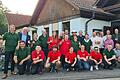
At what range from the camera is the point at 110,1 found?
64.7ft

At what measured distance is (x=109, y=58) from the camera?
12781mm

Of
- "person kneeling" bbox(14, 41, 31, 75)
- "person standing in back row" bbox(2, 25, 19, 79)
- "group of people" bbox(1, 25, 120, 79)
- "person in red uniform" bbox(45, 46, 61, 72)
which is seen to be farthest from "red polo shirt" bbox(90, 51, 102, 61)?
"person standing in back row" bbox(2, 25, 19, 79)

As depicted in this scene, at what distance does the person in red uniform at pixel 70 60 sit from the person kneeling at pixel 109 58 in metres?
1.53

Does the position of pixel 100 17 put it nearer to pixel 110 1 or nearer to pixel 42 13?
pixel 110 1

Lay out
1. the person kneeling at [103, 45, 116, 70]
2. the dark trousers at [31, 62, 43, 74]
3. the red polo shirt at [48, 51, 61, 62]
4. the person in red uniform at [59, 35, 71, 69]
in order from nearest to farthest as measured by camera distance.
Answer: the dark trousers at [31, 62, 43, 74]
the red polo shirt at [48, 51, 61, 62]
the person in red uniform at [59, 35, 71, 69]
the person kneeling at [103, 45, 116, 70]

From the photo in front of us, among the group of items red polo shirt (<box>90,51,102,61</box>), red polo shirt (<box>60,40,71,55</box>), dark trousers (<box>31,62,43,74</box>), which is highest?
red polo shirt (<box>60,40,71,55</box>)

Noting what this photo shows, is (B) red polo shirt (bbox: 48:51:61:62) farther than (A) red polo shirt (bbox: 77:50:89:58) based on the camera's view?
No

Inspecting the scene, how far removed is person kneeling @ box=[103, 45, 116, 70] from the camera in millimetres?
12604

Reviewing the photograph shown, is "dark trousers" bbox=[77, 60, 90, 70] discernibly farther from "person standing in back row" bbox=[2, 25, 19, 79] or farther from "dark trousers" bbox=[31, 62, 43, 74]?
"person standing in back row" bbox=[2, 25, 19, 79]

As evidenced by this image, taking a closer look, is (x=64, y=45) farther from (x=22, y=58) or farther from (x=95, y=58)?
(x=22, y=58)

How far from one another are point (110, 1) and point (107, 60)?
8.08 meters

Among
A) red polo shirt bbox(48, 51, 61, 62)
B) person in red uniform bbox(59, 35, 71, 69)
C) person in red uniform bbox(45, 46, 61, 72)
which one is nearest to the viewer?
person in red uniform bbox(45, 46, 61, 72)

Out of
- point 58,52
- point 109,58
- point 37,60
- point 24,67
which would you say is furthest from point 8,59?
point 109,58

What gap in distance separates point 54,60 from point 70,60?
698mm
